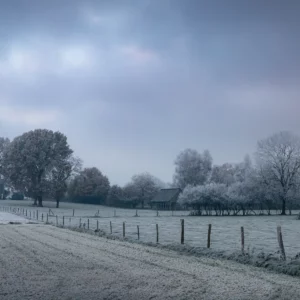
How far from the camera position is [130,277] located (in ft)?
43.3

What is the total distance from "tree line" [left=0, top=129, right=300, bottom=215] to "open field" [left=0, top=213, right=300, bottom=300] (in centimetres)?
3637

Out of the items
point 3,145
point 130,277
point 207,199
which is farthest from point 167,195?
point 130,277

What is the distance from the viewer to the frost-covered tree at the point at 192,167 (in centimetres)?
10206

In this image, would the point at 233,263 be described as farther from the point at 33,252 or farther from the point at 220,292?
the point at 33,252

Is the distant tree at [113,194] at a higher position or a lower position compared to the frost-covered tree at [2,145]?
lower

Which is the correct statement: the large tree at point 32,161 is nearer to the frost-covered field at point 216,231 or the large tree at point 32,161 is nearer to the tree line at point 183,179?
the tree line at point 183,179

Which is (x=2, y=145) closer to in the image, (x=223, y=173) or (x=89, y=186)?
(x=89, y=186)

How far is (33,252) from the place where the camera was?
62.8ft

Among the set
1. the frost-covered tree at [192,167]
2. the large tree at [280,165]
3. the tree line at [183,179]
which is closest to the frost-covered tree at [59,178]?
the tree line at [183,179]

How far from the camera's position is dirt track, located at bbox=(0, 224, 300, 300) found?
11094mm

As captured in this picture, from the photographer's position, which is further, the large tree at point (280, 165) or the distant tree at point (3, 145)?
the distant tree at point (3, 145)

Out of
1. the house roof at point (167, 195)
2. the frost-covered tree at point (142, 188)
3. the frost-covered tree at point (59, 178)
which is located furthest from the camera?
the frost-covered tree at point (142, 188)

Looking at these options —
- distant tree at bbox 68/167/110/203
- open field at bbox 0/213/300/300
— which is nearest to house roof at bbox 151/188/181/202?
distant tree at bbox 68/167/110/203

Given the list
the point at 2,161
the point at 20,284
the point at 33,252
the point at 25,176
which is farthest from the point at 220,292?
the point at 2,161
